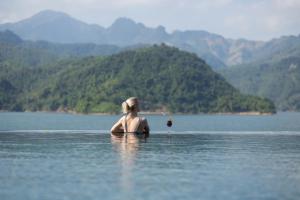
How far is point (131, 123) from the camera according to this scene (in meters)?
111

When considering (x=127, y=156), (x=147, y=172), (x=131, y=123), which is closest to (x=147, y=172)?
(x=147, y=172)

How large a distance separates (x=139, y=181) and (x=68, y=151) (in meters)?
29.3

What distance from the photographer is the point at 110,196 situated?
48.4m

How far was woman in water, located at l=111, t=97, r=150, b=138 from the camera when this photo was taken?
109188 millimetres

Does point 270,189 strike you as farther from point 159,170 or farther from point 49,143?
point 49,143

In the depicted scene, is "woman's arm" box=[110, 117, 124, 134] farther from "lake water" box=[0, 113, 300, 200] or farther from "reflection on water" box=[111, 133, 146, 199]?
"lake water" box=[0, 113, 300, 200]

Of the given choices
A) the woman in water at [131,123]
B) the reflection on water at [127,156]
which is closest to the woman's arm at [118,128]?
the woman in water at [131,123]

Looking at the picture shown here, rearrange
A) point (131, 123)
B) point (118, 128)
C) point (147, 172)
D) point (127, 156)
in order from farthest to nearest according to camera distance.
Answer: point (118, 128)
point (131, 123)
point (127, 156)
point (147, 172)

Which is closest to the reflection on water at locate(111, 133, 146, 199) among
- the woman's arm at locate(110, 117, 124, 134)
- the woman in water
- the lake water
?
the lake water

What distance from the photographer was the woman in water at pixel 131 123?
109188mm

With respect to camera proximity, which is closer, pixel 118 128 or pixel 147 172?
pixel 147 172

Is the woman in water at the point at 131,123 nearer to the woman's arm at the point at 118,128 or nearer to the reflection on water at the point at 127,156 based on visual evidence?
the woman's arm at the point at 118,128

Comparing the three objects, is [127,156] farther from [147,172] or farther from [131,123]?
[131,123]

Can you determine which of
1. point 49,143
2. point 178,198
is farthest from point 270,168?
point 49,143
